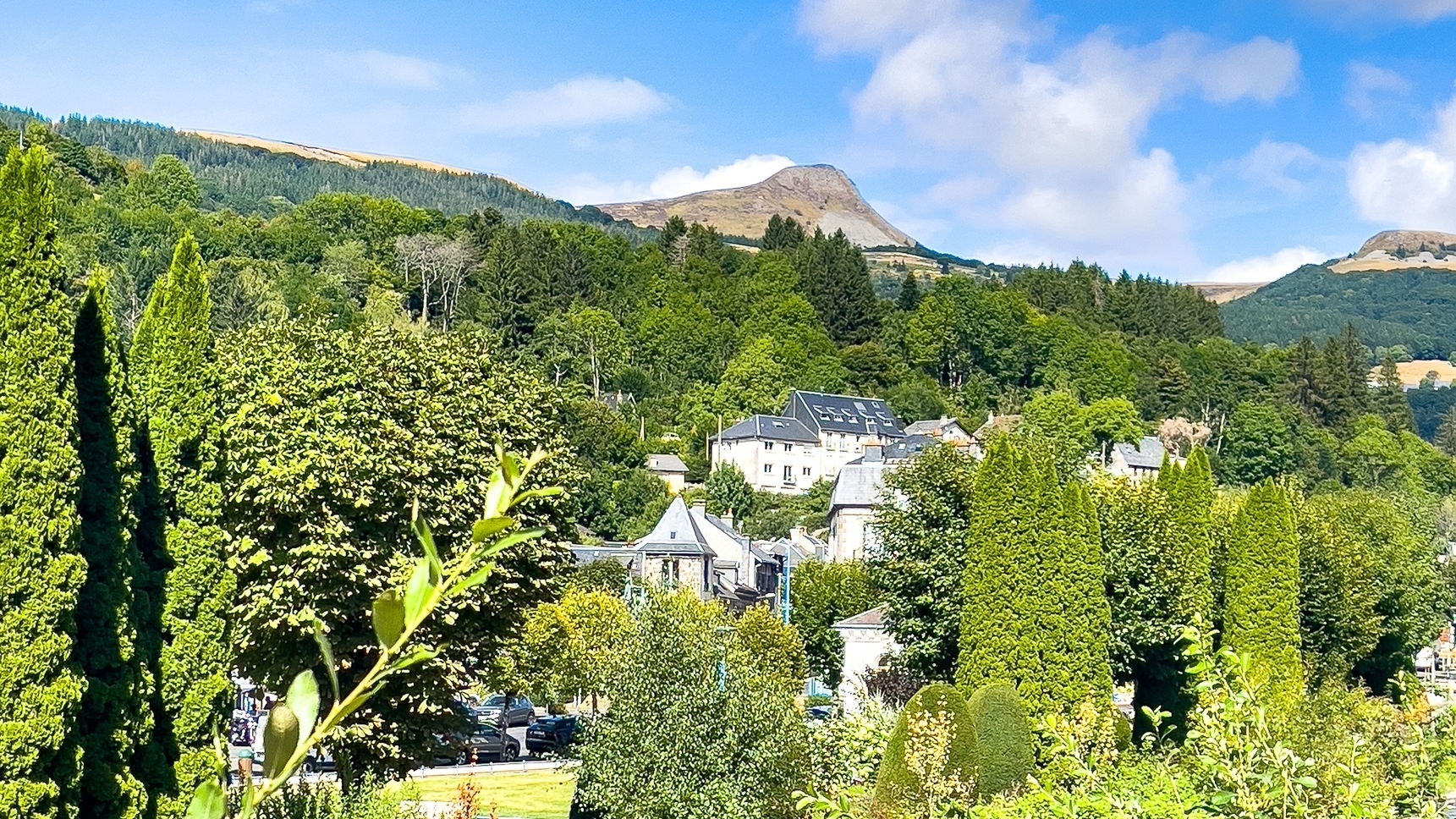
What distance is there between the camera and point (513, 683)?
33562mm

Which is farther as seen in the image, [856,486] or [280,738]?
[856,486]

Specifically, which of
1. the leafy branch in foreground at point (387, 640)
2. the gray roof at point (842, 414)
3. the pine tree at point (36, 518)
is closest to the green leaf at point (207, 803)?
the leafy branch in foreground at point (387, 640)

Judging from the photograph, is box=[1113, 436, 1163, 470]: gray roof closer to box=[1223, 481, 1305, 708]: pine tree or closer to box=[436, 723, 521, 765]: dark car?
box=[1223, 481, 1305, 708]: pine tree

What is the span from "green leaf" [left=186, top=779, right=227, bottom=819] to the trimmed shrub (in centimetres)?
1503

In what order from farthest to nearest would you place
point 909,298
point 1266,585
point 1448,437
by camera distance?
1. point 1448,437
2. point 909,298
3. point 1266,585

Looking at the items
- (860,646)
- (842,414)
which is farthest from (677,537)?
(842,414)

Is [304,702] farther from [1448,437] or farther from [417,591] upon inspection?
[1448,437]

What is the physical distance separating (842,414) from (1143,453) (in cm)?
2256

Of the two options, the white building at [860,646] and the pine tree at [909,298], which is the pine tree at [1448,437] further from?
the white building at [860,646]

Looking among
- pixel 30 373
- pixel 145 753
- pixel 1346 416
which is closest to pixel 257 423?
pixel 145 753

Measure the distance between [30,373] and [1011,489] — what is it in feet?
70.0

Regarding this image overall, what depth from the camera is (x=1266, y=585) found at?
119 ft

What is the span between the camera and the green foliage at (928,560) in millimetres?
30672

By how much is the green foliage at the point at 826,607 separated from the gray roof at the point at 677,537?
10.7 meters
